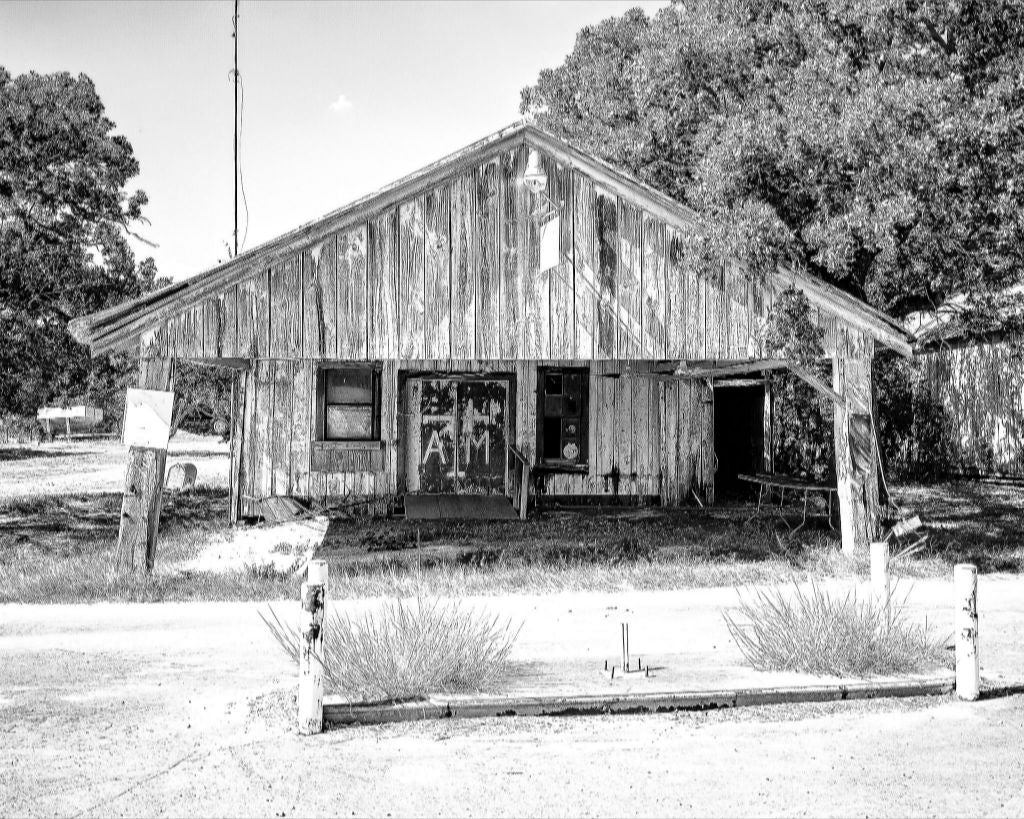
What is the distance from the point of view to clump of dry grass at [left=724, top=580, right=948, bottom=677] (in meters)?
7.81

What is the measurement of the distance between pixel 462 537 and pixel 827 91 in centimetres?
773

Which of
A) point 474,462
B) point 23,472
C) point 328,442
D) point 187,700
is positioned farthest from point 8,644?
point 23,472

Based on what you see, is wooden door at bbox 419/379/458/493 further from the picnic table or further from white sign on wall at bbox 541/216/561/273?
white sign on wall at bbox 541/216/561/273

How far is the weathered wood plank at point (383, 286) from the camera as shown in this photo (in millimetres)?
12672

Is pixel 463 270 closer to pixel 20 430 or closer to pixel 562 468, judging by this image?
pixel 562 468

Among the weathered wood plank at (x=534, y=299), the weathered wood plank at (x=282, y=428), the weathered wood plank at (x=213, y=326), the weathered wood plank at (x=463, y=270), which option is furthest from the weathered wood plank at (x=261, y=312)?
the weathered wood plank at (x=282, y=428)

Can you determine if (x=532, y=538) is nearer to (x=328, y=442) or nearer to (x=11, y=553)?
(x=328, y=442)

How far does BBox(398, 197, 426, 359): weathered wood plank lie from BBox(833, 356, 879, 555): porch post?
5004mm

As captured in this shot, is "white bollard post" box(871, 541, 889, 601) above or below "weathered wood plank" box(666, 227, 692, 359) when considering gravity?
below

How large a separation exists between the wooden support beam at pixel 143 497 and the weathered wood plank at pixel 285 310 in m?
1.22

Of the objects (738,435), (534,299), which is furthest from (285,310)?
(738,435)

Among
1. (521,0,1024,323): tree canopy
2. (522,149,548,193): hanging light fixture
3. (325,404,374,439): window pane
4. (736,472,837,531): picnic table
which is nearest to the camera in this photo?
(521,0,1024,323): tree canopy

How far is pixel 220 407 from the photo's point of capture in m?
33.7

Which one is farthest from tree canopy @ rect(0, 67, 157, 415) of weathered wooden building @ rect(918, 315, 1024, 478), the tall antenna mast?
weathered wooden building @ rect(918, 315, 1024, 478)
